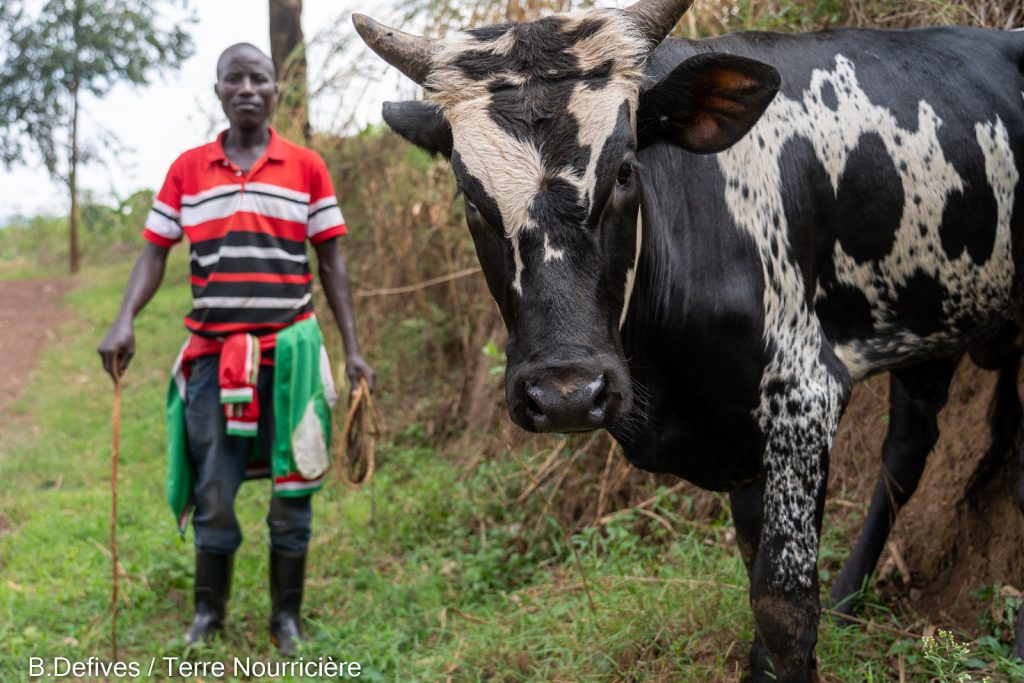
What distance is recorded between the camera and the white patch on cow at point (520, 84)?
2443mm

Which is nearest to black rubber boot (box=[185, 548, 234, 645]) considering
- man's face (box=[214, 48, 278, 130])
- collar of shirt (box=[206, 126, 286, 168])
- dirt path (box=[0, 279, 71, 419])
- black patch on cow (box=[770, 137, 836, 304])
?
collar of shirt (box=[206, 126, 286, 168])

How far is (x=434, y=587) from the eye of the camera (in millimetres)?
4574

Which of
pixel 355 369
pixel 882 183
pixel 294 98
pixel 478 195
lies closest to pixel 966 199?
pixel 882 183

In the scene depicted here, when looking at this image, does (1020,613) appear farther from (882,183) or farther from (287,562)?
(287,562)

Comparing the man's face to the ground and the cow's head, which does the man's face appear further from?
the ground

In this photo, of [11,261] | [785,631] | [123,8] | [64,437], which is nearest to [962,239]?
[785,631]

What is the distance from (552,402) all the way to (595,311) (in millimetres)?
289

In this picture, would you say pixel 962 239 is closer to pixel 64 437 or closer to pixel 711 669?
pixel 711 669

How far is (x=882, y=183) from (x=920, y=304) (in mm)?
421

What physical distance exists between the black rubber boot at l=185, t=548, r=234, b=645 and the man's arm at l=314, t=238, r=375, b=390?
91 cm

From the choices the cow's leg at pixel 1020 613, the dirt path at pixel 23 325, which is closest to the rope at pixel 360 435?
the cow's leg at pixel 1020 613

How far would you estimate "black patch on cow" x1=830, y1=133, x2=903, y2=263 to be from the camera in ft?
9.78

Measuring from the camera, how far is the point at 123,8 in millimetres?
20688

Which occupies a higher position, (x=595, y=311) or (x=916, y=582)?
(x=595, y=311)
